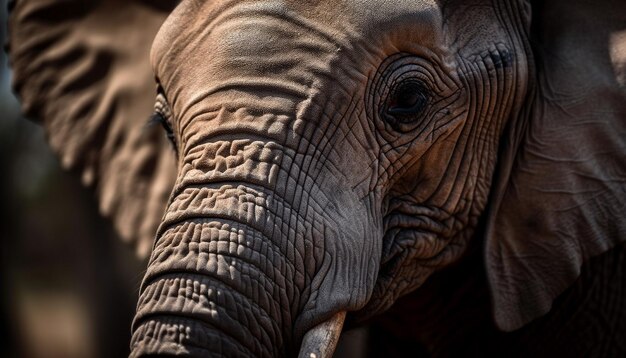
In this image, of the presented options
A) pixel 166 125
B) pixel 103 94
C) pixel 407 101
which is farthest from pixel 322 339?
pixel 103 94

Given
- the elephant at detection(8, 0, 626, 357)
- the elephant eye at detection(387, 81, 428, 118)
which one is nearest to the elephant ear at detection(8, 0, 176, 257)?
the elephant at detection(8, 0, 626, 357)

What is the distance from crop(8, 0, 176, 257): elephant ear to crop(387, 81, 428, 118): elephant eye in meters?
1.09

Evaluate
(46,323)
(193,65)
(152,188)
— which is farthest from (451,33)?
(46,323)

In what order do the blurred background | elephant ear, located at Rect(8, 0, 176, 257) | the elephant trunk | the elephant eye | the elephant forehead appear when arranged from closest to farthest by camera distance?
the elephant trunk
the elephant forehead
the elephant eye
elephant ear, located at Rect(8, 0, 176, 257)
the blurred background

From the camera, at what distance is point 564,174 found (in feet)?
9.59

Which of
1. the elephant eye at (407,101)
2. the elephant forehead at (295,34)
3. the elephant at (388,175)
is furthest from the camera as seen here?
the elephant eye at (407,101)

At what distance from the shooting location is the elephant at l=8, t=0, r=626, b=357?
7.90 ft

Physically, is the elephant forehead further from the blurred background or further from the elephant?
the blurred background

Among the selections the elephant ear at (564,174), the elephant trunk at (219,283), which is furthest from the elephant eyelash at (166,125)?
the elephant ear at (564,174)

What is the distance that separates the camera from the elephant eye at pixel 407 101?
2.74 metres

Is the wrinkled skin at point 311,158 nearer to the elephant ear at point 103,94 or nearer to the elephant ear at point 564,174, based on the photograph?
the elephant ear at point 564,174

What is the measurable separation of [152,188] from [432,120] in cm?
125

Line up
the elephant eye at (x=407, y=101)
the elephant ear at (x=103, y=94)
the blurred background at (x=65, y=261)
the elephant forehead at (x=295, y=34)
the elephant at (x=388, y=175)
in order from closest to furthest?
the elephant at (x=388, y=175)
the elephant forehead at (x=295, y=34)
the elephant eye at (x=407, y=101)
the elephant ear at (x=103, y=94)
the blurred background at (x=65, y=261)

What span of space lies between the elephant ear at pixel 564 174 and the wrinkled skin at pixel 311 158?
0.08 metres
